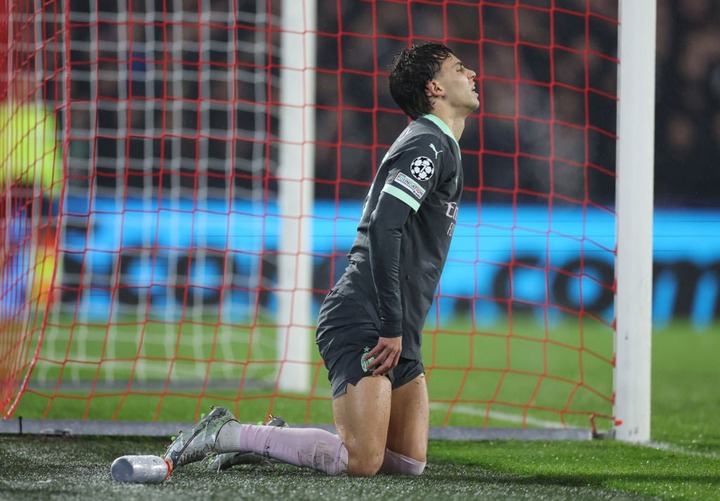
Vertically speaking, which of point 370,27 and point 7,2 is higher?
point 370,27

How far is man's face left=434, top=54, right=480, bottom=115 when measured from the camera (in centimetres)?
322

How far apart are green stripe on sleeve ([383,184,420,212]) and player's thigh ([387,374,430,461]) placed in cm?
56

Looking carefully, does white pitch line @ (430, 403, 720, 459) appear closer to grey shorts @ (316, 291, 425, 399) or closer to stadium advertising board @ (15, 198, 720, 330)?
grey shorts @ (316, 291, 425, 399)

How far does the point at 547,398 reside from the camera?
232 inches

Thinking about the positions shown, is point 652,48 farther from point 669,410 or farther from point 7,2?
point 7,2

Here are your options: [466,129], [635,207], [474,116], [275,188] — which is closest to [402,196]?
[635,207]

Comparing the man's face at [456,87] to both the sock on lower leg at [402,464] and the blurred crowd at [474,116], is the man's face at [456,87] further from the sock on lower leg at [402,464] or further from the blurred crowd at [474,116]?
the blurred crowd at [474,116]

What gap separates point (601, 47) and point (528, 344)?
419 centimetres

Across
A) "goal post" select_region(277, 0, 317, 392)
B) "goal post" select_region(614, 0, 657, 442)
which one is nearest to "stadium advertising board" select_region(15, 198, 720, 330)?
"goal post" select_region(277, 0, 317, 392)

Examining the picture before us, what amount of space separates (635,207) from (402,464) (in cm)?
143

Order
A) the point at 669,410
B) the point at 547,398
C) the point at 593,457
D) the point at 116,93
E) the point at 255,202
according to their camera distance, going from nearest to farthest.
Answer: the point at 593,457, the point at 669,410, the point at 547,398, the point at 255,202, the point at 116,93

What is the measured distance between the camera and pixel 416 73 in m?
3.22

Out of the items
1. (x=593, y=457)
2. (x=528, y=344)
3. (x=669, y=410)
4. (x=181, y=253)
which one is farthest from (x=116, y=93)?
(x=593, y=457)

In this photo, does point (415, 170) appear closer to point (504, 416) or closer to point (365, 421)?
point (365, 421)
